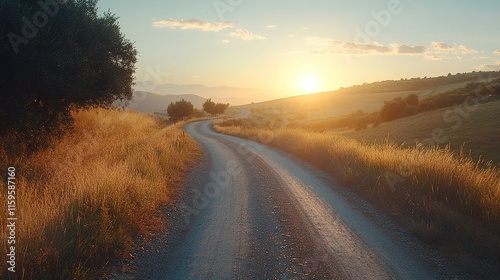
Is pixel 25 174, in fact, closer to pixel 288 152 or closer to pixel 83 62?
pixel 83 62

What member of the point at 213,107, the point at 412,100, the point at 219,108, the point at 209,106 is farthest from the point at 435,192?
the point at 219,108

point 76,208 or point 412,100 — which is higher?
point 412,100

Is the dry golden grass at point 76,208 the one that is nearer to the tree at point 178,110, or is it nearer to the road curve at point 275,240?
the road curve at point 275,240

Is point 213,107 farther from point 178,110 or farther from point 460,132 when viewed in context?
point 460,132

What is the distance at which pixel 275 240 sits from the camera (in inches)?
275

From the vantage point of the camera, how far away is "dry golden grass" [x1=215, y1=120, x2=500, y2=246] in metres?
7.80

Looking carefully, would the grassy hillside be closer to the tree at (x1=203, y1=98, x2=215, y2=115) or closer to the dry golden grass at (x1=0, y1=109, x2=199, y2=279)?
the dry golden grass at (x1=0, y1=109, x2=199, y2=279)

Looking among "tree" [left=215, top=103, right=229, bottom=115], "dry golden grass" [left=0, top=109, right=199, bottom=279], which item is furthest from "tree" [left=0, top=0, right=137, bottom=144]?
"tree" [left=215, top=103, right=229, bottom=115]

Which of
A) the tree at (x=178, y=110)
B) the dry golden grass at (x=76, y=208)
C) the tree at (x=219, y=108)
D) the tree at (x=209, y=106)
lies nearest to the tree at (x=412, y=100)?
the tree at (x=178, y=110)

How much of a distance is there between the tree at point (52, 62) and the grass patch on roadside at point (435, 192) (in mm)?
10676

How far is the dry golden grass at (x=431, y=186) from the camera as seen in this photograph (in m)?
7.80

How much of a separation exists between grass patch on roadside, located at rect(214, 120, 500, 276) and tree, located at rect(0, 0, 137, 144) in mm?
10676

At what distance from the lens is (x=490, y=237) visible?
688cm

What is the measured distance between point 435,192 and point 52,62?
40.9ft
